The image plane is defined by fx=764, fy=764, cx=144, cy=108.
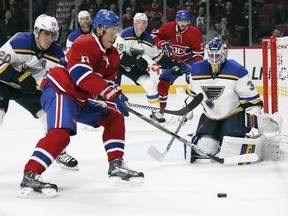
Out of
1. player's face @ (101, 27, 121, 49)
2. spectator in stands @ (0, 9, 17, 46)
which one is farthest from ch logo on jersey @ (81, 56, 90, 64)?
spectator in stands @ (0, 9, 17, 46)

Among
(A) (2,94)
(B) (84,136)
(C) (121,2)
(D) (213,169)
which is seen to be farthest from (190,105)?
(C) (121,2)

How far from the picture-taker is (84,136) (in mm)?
6191

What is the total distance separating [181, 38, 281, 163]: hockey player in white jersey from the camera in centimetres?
461

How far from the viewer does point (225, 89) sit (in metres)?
4.70

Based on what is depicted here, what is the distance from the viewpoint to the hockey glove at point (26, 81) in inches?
170

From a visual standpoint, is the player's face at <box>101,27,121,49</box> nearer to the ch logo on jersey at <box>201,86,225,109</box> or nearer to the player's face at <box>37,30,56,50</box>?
the player's face at <box>37,30,56,50</box>

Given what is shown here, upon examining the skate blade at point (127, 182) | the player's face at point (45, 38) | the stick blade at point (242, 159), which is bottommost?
the stick blade at point (242, 159)

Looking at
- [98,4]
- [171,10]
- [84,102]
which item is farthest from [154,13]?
[84,102]

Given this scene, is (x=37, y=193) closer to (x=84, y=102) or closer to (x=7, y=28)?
(x=84, y=102)

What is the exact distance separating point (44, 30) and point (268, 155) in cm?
162

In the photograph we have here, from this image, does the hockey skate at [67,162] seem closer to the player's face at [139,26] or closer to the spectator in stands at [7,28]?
the player's face at [139,26]

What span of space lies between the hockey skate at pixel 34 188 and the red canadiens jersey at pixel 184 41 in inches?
142

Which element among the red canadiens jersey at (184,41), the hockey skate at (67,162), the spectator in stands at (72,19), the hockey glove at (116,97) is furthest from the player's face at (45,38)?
the spectator in stands at (72,19)

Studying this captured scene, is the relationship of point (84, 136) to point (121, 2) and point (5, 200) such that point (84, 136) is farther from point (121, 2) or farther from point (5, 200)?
point (121, 2)
